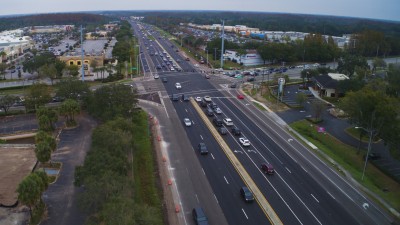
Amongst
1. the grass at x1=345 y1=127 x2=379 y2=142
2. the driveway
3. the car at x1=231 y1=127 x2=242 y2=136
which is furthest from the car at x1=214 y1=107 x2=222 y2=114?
the grass at x1=345 y1=127 x2=379 y2=142

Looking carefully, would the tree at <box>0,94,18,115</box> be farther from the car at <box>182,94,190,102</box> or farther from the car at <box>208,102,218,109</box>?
the car at <box>208,102,218,109</box>

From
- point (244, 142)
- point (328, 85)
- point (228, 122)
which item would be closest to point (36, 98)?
point (228, 122)

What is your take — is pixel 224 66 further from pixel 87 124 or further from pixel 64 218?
pixel 64 218

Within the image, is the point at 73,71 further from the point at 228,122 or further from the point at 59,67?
the point at 228,122

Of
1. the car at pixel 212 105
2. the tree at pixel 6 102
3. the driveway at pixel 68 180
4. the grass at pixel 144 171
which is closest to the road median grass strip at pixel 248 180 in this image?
the car at pixel 212 105

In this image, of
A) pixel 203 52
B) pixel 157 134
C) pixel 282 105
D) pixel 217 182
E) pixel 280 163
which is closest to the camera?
pixel 217 182

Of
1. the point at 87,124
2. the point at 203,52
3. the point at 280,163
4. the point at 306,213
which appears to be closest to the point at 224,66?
the point at 203,52
